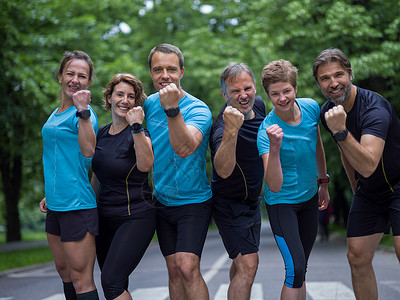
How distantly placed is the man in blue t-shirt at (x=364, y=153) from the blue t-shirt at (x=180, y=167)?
95 centimetres

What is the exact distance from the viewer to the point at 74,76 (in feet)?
14.2

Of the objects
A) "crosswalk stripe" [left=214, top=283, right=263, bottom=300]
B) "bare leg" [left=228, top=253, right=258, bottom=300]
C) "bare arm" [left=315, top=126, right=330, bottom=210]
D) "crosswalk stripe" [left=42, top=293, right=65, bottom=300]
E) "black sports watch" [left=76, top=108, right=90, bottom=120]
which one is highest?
"black sports watch" [left=76, top=108, right=90, bottom=120]

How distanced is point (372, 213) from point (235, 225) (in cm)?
106

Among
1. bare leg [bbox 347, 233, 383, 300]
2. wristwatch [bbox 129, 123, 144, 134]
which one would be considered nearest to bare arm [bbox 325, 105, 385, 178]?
bare leg [bbox 347, 233, 383, 300]

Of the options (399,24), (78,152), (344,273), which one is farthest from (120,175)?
(399,24)

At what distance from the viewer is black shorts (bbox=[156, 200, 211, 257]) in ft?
13.4

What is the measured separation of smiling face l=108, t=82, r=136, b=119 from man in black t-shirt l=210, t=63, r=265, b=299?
2.21 feet

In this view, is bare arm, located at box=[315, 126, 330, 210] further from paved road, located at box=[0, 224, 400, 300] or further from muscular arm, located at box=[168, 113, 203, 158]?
paved road, located at box=[0, 224, 400, 300]

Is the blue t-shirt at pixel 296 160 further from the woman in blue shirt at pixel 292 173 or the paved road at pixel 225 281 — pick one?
the paved road at pixel 225 281

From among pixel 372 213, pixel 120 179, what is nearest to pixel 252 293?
pixel 372 213

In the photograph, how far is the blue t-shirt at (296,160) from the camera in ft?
13.9

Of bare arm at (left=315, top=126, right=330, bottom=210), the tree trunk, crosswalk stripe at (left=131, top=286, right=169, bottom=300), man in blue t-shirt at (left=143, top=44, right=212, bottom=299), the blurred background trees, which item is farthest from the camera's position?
the tree trunk

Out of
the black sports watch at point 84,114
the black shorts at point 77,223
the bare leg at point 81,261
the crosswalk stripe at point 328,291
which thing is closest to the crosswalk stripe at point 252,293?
the crosswalk stripe at point 328,291

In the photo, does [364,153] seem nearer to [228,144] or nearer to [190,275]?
[228,144]
